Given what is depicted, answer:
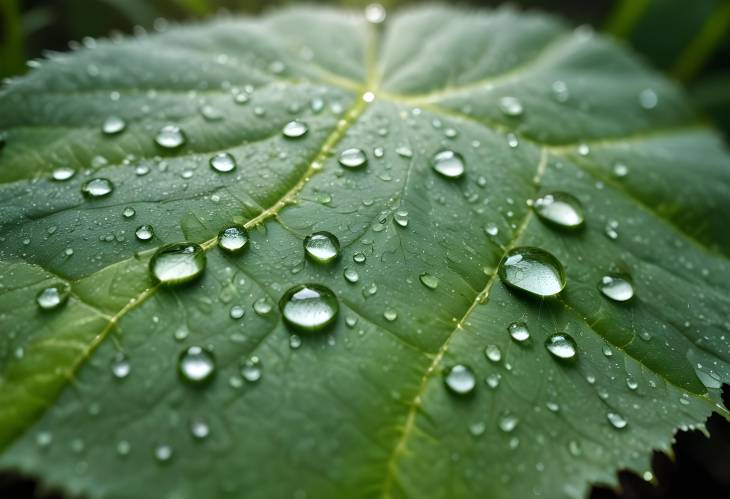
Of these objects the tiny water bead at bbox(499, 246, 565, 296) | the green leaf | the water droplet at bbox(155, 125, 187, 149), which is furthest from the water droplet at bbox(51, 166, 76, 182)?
the tiny water bead at bbox(499, 246, 565, 296)

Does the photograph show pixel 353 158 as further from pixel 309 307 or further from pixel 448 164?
pixel 309 307

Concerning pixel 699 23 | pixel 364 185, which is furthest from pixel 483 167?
pixel 699 23

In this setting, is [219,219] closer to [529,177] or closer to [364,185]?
[364,185]

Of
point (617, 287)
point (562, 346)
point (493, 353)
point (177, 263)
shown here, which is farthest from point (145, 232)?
point (617, 287)

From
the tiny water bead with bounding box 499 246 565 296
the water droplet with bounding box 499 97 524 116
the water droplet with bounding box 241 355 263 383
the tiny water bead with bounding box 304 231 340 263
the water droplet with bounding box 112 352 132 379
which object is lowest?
the water droplet with bounding box 112 352 132 379

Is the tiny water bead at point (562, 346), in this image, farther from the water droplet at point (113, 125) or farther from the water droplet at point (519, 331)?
the water droplet at point (113, 125)

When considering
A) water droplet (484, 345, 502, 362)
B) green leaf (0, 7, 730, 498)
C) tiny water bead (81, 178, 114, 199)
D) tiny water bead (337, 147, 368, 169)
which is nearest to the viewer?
green leaf (0, 7, 730, 498)

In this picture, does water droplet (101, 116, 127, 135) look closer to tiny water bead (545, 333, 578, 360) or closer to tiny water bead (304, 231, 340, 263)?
tiny water bead (304, 231, 340, 263)
